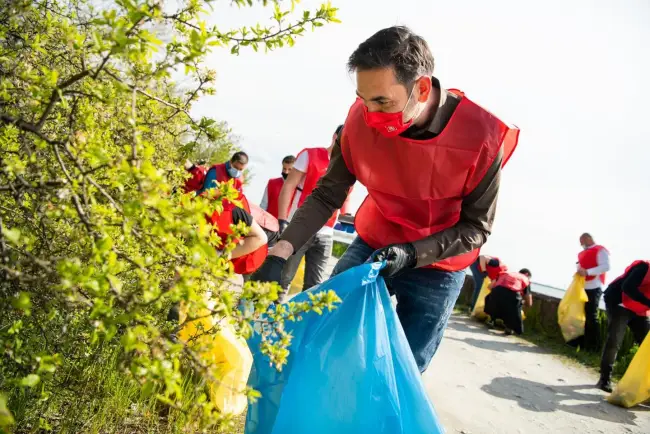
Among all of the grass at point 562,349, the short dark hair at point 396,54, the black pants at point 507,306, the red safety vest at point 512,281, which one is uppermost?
the short dark hair at point 396,54

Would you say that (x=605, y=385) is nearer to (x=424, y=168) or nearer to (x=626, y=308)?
(x=626, y=308)

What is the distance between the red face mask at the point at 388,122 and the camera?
1.98 m

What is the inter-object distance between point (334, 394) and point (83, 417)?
A: 1.07 meters

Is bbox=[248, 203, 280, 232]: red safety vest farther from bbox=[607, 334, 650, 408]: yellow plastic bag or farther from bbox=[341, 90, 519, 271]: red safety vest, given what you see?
bbox=[607, 334, 650, 408]: yellow plastic bag

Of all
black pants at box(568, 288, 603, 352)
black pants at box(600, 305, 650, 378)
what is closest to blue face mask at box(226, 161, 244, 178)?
black pants at box(600, 305, 650, 378)

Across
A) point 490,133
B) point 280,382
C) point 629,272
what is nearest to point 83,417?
point 280,382

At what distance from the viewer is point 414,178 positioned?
209 centimetres

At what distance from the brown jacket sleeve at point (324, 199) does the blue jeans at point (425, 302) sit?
0.76 ft

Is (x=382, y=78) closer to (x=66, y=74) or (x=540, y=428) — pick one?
(x=66, y=74)

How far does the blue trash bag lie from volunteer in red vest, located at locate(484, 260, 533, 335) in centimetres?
644

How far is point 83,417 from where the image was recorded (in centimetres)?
203

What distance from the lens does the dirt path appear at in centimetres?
389

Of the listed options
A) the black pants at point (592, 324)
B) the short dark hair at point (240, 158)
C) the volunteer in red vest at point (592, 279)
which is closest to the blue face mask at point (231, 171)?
the short dark hair at point (240, 158)

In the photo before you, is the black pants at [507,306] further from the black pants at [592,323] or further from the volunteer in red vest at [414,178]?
the volunteer in red vest at [414,178]
